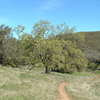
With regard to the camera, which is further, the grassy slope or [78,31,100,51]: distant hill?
[78,31,100,51]: distant hill

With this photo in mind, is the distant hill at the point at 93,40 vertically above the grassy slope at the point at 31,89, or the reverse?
the distant hill at the point at 93,40

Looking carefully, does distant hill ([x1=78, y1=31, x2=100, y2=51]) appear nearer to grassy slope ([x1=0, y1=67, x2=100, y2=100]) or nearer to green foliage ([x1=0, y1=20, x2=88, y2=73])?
green foliage ([x1=0, y1=20, x2=88, y2=73])

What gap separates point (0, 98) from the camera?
873 centimetres

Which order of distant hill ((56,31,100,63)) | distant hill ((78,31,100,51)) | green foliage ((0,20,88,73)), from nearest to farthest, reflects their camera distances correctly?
green foliage ((0,20,88,73)), distant hill ((56,31,100,63)), distant hill ((78,31,100,51))

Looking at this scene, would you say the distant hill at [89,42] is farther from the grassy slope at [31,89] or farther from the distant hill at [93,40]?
the grassy slope at [31,89]

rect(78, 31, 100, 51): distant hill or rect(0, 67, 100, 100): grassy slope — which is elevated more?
rect(78, 31, 100, 51): distant hill

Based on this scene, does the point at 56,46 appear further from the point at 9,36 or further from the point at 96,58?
the point at 96,58

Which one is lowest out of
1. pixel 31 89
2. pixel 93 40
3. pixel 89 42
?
pixel 31 89

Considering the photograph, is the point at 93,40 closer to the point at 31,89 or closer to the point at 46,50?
the point at 46,50

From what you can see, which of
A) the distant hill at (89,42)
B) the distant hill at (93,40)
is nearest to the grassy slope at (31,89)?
the distant hill at (89,42)

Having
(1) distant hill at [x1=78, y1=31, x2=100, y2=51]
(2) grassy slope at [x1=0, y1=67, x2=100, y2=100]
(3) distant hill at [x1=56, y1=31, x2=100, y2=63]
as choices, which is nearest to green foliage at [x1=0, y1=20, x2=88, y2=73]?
(3) distant hill at [x1=56, y1=31, x2=100, y2=63]

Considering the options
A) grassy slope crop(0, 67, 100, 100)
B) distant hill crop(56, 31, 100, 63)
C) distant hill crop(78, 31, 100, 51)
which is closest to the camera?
grassy slope crop(0, 67, 100, 100)

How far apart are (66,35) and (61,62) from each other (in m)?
10.2

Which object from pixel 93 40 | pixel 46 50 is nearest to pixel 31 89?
pixel 46 50
